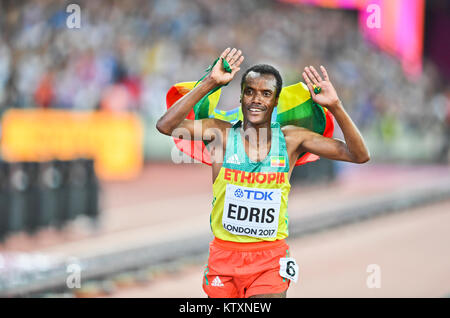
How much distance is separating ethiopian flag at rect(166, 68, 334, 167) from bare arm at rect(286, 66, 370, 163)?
98mm

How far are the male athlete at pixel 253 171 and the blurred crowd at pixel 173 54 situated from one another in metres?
11.2

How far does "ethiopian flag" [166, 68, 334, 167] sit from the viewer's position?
4102 mm

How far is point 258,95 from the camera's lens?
12.6 ft

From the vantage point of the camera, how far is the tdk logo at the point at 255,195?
3.92 m

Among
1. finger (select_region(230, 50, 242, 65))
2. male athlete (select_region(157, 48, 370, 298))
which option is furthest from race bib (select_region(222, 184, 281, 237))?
finger (select_region(230, 50, 242, 65))

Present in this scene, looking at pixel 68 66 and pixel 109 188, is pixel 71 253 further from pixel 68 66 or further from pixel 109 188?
pixel 68 66

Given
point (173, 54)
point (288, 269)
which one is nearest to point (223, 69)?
point (288, 269)

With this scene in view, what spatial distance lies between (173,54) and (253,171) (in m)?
17.2

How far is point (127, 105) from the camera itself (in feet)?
61.9
